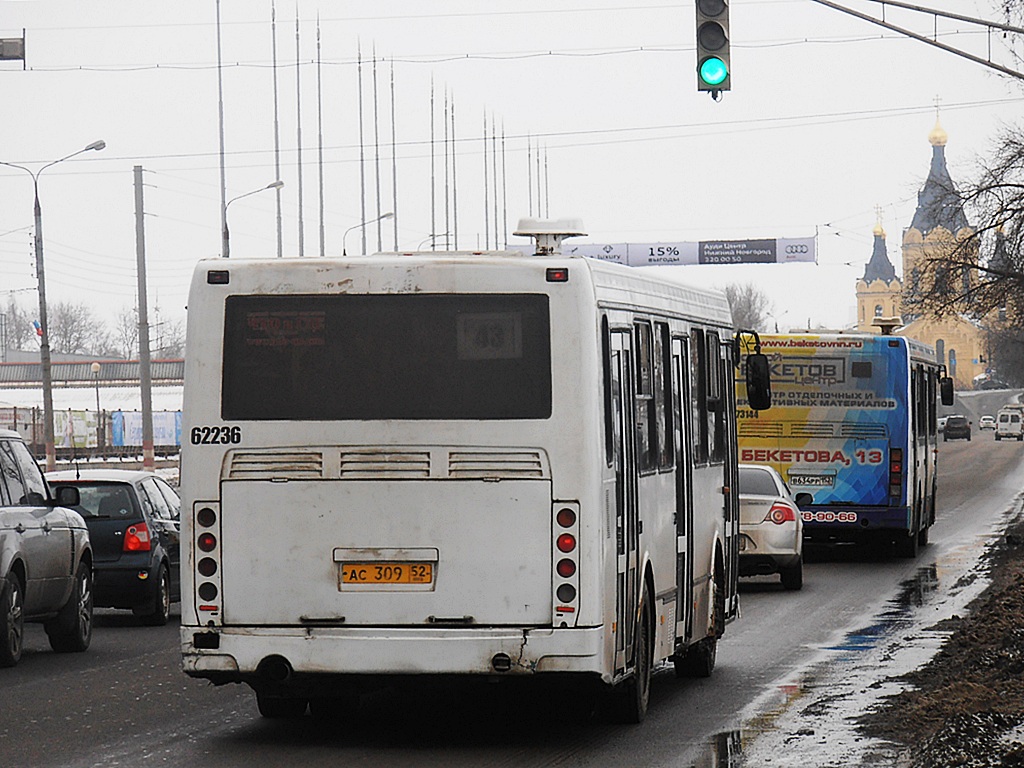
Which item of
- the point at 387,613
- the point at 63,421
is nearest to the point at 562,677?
the point at 387,613

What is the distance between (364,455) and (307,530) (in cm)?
50

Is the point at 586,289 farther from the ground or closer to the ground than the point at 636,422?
farther from the ground

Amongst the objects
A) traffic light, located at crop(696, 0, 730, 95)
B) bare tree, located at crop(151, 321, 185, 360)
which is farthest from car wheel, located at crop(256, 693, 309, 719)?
bare tree, located at crop(151, 321, 185, 360)

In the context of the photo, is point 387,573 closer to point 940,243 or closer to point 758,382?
point 758,382

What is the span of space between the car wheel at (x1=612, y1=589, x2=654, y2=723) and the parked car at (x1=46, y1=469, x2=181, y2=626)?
28.5ft

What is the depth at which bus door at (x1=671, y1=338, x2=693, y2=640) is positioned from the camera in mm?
12766

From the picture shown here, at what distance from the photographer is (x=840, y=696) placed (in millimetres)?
12812

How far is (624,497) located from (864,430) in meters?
16.3

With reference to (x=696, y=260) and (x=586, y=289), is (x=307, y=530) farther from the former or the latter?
(x=696, y=260)

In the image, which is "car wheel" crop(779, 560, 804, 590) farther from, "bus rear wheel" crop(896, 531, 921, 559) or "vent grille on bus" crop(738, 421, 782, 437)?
"bus rear wheel" crop(896, 531, 921, 559)

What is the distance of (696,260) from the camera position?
97.6 m

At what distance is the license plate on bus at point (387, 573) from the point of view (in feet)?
33.6

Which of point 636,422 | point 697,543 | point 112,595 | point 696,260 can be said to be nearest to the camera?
point 636,422

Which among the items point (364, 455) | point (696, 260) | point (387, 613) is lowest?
point (387, 613)
